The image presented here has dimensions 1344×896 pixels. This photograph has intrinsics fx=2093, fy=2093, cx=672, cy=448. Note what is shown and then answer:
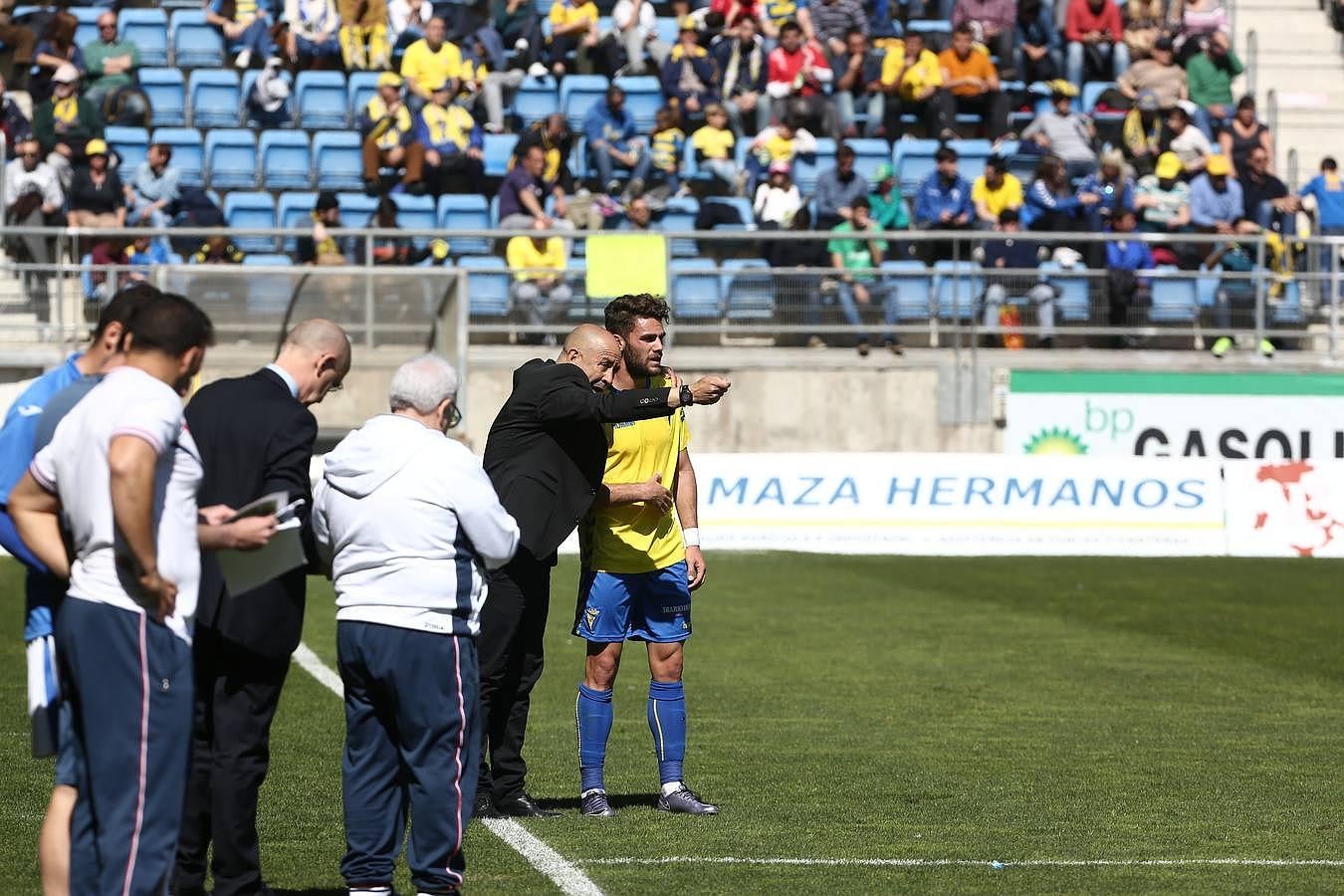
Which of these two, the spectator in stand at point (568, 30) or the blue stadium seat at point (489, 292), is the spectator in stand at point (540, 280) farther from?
the spectator in stand at point (568, 30)

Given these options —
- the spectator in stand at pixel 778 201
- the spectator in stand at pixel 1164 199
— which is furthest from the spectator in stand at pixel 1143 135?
the spectator in stand at pixel 778 201

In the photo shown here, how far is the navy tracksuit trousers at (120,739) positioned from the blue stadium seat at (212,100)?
69.5 ft

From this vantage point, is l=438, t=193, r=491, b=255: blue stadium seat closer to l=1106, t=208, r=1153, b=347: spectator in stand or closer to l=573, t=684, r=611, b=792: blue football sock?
l=1106, t=208, r=1153, b=347: spectator in stand

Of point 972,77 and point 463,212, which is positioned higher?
point 972,77

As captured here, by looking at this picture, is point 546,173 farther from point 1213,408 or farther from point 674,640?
point 674,640

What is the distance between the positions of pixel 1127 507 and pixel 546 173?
782cm

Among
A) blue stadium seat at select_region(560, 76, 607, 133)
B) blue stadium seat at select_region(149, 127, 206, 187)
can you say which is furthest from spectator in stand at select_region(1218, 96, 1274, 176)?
blue stadium seat at select_region(149, 127, 206, 187)

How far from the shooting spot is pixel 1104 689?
1259 centimetres

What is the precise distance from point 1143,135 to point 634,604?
63.8ft

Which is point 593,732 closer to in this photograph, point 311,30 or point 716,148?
point 716,148

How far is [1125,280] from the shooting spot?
2369 cm

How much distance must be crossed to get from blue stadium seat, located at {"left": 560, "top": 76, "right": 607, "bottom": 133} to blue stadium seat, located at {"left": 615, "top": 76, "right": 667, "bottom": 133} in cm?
29

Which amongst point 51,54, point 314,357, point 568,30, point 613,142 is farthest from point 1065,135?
point 314,357

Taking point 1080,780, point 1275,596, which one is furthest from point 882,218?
point 1080,780
